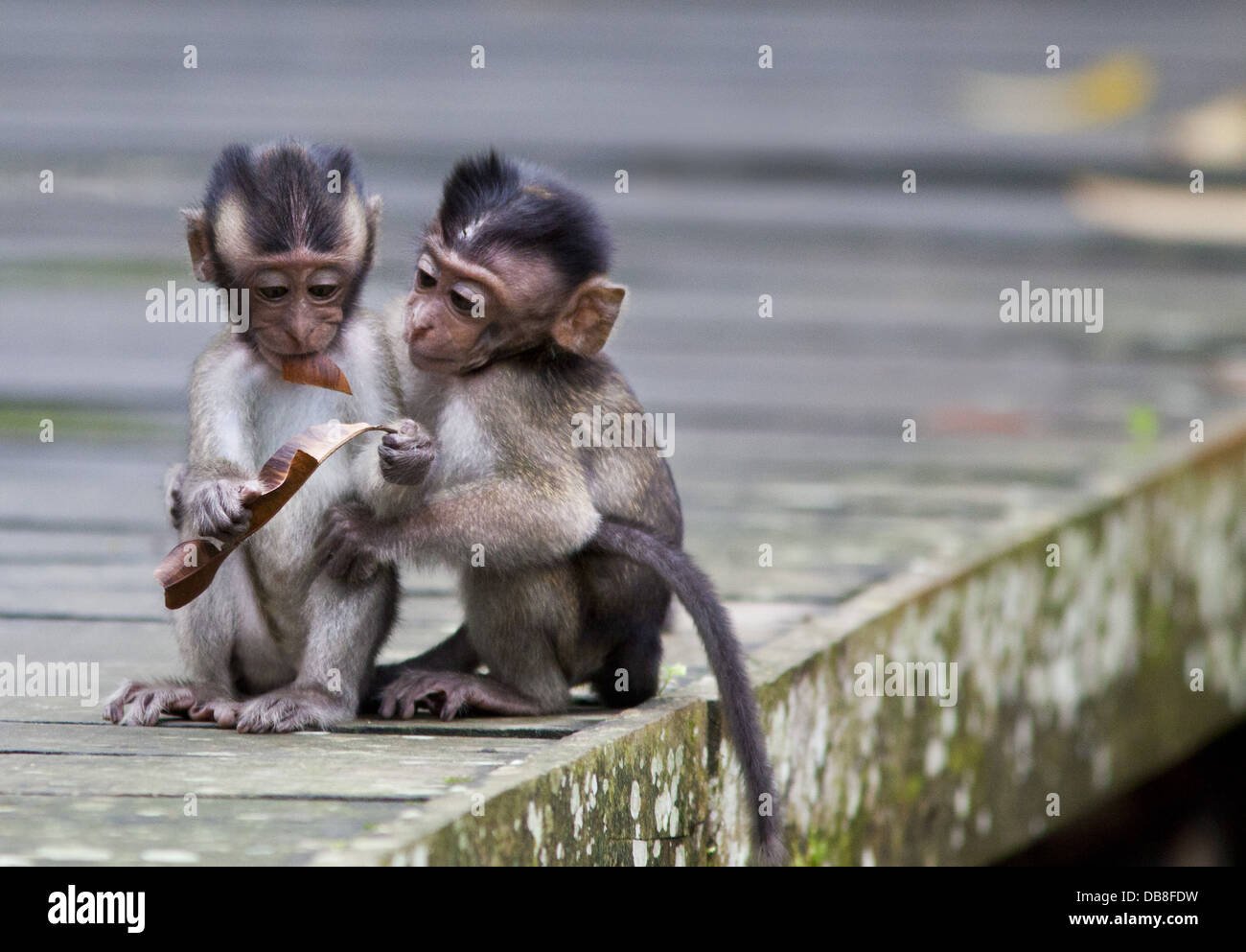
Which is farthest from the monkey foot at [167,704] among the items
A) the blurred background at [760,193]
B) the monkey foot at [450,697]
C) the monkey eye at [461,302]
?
the blurred background at [760,193]

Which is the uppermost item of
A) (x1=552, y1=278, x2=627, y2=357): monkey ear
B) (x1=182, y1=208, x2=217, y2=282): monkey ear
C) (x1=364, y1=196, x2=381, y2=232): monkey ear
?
(x1=364, y1=196, x2=381, y2=232): monkey ear

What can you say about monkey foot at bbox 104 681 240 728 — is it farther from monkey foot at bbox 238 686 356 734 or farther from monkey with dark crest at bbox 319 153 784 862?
monkey with dark crest at bbox 319 153 784 862

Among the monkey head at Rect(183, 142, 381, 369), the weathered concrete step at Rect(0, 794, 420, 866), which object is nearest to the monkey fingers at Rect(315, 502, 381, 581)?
the monkey head at Rect(183, 142, 381, 369)

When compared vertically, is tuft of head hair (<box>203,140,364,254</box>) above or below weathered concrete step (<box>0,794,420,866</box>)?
above

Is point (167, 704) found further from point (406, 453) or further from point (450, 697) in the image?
point (406, 453)

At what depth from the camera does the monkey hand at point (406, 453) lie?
448 centimetres

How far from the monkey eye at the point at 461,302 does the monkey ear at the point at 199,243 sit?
0.55 m

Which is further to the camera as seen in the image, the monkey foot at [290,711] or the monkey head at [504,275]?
the monkey head at [504,275]

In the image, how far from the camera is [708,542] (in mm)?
6992

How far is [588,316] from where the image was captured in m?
4.95

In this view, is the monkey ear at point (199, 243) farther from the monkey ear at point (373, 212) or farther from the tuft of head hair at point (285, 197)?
the monkey ear at point (373, 212)

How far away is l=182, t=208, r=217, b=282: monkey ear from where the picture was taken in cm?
464

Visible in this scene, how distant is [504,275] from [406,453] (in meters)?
0.56
